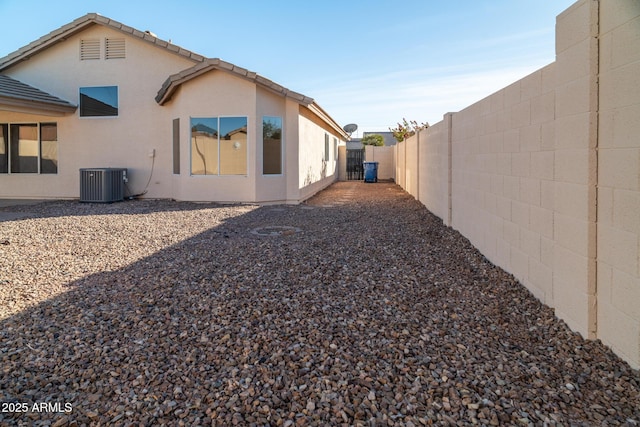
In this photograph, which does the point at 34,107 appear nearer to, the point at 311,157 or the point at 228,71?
the point at 228,71

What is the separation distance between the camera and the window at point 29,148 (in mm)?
14672

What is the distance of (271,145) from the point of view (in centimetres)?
1290

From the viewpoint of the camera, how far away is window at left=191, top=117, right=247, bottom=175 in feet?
40.9

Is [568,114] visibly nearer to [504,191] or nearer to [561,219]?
[561,219]

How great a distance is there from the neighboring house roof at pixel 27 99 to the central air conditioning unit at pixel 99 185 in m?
2.12

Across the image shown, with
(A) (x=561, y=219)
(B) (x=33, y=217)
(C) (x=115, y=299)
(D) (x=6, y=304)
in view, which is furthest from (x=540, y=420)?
(B) (x=33, y=217)

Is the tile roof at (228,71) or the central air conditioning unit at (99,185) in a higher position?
the tile roof at (228,71)

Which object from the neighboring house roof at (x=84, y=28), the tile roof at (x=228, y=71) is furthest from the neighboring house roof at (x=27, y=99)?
the tile roof at (x=228, y=71)

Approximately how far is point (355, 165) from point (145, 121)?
54.9 ft

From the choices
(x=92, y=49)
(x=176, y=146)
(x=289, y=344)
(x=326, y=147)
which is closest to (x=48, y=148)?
(x=92, y=49)

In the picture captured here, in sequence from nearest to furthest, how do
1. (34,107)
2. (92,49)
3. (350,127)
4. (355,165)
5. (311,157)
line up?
(34,107) → (92,49) → (311,157) → (355,165) → (350,127)

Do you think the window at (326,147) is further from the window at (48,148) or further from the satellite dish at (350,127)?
the satellite dish at (350,127)

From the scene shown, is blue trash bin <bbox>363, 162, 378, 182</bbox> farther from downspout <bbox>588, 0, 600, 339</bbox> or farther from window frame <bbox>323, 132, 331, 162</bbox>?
downspout <bbox>588, 0, 600, 339</bbox>

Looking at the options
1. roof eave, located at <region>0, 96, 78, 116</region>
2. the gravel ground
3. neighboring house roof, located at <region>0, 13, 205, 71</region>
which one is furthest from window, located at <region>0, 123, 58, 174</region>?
the gravel ground
